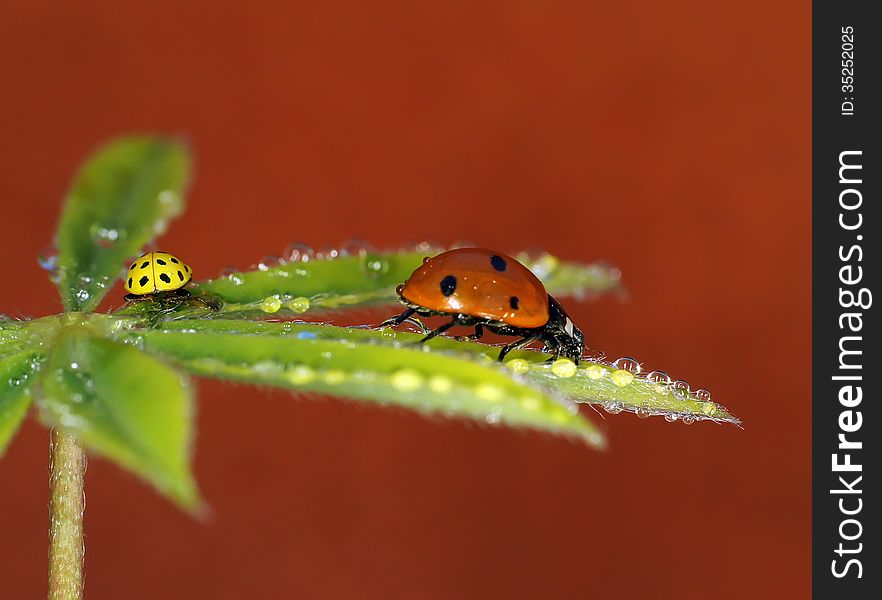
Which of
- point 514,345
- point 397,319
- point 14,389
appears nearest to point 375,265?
point 397,319

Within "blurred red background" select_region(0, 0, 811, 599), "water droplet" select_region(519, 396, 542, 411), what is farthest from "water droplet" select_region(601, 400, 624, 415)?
"blurred red background" select_region(0, 0, 811, 599)

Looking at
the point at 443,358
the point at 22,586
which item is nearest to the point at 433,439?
the point at 22,586

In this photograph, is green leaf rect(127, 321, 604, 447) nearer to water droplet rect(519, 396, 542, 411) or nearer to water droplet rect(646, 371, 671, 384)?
water droplet rect(519, 396, 542, 411)

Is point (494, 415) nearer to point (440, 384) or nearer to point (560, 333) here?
point (440, 384)

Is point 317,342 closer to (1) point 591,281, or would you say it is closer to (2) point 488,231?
(1) point 591,281

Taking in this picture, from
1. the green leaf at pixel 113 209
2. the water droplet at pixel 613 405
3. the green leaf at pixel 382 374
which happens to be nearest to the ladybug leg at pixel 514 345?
the water droplet at pixel 613 405

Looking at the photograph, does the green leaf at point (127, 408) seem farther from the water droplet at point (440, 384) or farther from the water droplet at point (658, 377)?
the water droplet at point (658, 377)
